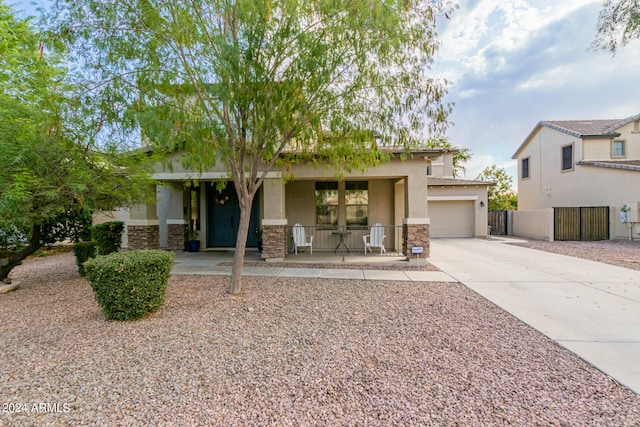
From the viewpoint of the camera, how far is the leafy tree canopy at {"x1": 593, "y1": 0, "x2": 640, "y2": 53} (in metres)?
5.99

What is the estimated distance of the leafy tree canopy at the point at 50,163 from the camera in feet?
15.7

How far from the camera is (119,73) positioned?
4.75 m

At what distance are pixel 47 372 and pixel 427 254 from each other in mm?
8021

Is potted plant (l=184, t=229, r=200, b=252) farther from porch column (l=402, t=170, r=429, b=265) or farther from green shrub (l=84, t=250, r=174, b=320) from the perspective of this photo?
porch column (l=402, t=170, r=429, b=265)

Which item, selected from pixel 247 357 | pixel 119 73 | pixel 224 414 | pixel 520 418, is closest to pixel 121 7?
pixel 119 73

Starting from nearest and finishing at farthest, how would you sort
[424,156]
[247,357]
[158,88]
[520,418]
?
[520,418], [247,357], [158,88], [424,156]

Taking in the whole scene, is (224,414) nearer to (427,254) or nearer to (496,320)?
(496,320)

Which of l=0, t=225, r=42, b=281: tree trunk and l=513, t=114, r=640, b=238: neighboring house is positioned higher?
l=513, t=114, r=640, b=238: neighboring house

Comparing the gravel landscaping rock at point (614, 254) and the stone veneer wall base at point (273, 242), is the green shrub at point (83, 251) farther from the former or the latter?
the gravel landscaping rock at point (614, 254)

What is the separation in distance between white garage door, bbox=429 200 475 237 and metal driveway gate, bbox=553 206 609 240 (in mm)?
3939

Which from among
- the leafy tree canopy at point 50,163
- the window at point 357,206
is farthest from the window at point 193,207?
the window at point 357,206

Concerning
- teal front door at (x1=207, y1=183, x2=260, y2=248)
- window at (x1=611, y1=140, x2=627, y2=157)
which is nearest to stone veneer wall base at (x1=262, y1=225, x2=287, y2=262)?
teal front door at (x1=207, y1=183, x2=260, y2=248)

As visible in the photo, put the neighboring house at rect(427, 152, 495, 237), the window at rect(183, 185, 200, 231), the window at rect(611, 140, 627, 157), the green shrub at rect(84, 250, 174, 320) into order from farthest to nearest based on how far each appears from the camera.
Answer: the window at rect(611, 140, 627, 157) < the neighboring house at rect(427, 152, 495, 237) < the window at rect(183, 185, 200, 231) < the green shrub at rect(84, 250, 174, 320)

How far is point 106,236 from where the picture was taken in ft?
23.7
